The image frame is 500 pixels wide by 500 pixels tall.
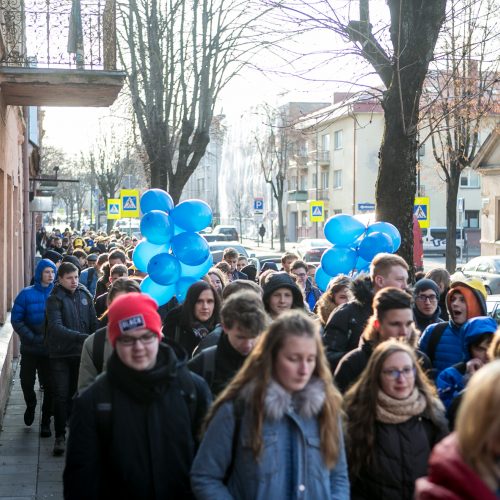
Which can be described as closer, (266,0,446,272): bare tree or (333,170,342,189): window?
(266,0,446,272): bare tree

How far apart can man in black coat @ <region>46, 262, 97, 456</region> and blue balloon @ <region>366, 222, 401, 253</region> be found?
300 centimetres

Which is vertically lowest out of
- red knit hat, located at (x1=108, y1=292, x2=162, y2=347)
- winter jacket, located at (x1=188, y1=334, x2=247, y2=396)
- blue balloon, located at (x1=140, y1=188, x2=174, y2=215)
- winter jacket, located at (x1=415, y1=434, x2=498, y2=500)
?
winter jacket, located at (x1=188, y1=334, x2=247, y2=396)

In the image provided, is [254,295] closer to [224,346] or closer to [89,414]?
[224,346]

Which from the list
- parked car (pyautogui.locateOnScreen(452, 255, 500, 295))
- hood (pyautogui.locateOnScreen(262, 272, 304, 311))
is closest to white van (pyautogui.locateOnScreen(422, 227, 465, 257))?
parked car (pyautogui.locateOnScreen(452, 255, 500, 295))

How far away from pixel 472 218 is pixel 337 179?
11.1m

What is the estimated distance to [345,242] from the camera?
10.5m

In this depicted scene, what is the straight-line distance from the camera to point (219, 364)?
17.1ft

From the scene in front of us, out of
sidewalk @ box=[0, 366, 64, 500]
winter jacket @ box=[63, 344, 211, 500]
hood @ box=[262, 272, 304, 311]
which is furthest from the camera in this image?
sidewalk @ box=[0, 366, 64, 500]

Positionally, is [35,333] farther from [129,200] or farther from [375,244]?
[129,200]

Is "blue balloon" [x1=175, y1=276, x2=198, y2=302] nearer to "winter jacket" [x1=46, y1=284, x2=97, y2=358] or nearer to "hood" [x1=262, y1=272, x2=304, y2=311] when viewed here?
"winter jacket" [x1=46, y1=284, x2=97, y2=358]

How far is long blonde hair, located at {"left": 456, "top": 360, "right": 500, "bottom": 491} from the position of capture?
2.45 m

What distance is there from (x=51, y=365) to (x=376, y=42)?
4.96 meters

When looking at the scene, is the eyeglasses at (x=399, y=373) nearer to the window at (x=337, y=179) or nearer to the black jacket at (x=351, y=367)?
the black jacket at (x=351, y=367)

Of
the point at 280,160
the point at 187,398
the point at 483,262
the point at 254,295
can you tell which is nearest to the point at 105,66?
the point at 254,295
